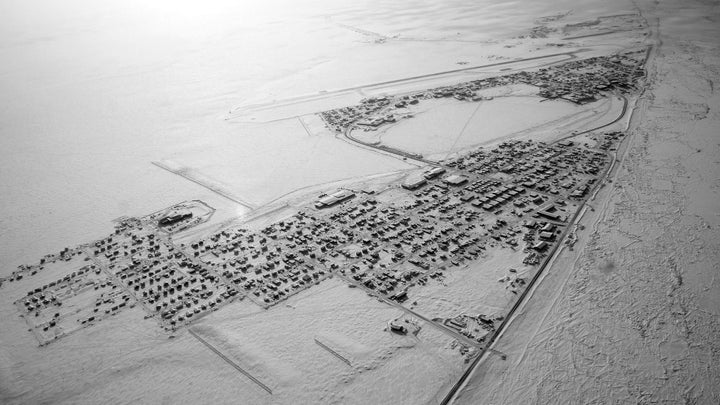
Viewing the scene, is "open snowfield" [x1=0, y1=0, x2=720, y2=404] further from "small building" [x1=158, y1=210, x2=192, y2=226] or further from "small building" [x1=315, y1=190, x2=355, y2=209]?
"small building" [x1=158, y1=210, x2=192, y2=226]

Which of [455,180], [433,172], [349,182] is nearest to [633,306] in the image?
[455,180]

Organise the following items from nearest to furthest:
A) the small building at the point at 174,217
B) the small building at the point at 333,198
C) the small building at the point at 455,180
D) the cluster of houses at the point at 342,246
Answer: the cluster of houses at the point at 342,246, the small building at the point at 174,217, the small building at the point at 333,198, the small building at the point at 455,180

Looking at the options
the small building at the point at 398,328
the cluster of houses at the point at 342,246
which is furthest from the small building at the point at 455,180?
the small building at the point at 398,328

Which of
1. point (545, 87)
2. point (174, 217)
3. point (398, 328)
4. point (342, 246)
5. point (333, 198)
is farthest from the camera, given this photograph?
point (545, 87)

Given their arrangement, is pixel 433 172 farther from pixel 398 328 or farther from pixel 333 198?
pixel 398 328

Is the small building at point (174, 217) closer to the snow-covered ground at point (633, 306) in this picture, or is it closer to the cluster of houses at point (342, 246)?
the cluster of houses at point (342, 246)

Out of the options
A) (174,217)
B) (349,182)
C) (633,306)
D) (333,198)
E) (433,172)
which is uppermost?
(433,172)

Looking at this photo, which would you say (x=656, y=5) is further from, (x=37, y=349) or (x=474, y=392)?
(x=37, y=349)

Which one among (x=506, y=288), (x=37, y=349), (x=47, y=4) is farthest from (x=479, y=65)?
(x=47, y=4)

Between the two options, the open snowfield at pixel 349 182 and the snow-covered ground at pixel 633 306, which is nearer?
the snow-covered ground at pixel 633 306

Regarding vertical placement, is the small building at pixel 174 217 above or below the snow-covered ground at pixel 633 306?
above

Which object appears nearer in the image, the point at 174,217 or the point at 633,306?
the point at 633,306
